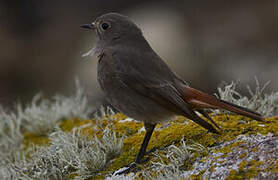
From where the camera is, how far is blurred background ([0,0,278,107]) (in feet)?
34.2

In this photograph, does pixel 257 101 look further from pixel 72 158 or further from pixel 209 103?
pixel 72 158

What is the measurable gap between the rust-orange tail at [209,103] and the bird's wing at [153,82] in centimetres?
6

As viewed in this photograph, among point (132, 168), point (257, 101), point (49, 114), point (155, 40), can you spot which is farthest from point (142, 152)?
point (155, 40)

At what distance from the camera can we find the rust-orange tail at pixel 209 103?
3551 mm

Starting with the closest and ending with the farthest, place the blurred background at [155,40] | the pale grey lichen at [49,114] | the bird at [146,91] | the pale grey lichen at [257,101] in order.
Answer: the bird at [146,91]
the pale grey lichen at [257,101]
the pale grey lichen at [49,114]
the blurred background at [155,40]

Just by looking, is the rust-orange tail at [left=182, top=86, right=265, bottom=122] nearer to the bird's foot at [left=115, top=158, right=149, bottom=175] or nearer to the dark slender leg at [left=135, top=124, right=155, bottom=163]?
the dark slender leg at [left=135, top=124, right=155, bottom=163]

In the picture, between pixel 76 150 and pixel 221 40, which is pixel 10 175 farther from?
pixel 221 40

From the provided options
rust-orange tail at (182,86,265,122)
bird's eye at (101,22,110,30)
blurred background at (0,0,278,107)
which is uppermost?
bird's eye at (101,22,110,30)

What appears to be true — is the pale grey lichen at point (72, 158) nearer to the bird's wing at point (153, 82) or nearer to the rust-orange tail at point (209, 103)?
the bird's wing at point (153, 82)

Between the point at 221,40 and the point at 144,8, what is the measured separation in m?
2.89

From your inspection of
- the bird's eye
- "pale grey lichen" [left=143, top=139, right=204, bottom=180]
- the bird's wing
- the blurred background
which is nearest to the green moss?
"pale grey lichen" [left=143, top=139, right=204, bottom=180]

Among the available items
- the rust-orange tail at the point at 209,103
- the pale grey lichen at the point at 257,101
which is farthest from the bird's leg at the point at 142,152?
the pale grey lichen at the point at 257,101

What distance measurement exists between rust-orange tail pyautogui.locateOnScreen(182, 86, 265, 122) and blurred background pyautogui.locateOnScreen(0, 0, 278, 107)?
18.8 feet

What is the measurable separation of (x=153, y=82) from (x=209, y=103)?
0.57m
